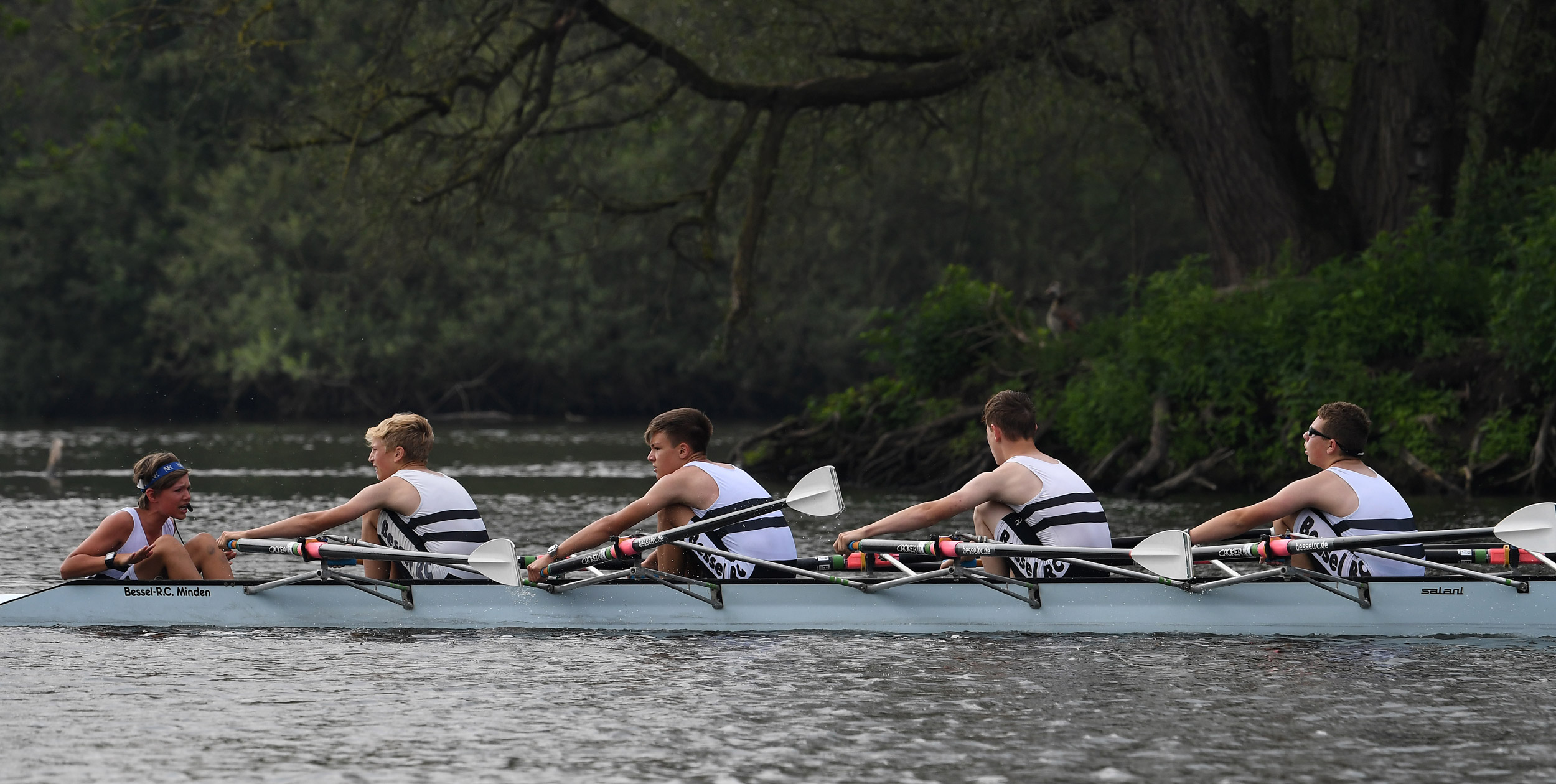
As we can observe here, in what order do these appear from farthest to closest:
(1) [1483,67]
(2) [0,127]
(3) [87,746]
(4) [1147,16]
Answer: (2) [0,127] < (1) [1483,67] < (4) [1147,16] < (3) [87,746]

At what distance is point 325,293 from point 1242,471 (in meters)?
34.8

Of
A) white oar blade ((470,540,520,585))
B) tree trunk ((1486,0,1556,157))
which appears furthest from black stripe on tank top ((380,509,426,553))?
tree trunk ((1486,0,1556,157))

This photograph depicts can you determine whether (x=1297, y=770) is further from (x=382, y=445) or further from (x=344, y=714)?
(x=382, y=445)

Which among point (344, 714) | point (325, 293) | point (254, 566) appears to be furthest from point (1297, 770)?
point (325, 293)

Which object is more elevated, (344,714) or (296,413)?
(296,413)

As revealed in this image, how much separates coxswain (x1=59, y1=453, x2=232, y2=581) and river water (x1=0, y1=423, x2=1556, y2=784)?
1.45 feet

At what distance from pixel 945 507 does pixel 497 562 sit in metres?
2.52

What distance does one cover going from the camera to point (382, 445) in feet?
35.7

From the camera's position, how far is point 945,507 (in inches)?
402

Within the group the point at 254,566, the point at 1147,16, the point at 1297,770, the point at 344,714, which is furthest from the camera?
the point at 1147,16

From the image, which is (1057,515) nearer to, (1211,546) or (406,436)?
(1211,546)

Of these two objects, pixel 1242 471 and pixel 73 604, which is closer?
pixel 73 604

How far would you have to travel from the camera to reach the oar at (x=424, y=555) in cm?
1056

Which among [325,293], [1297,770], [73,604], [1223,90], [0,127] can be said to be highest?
[0,127]
